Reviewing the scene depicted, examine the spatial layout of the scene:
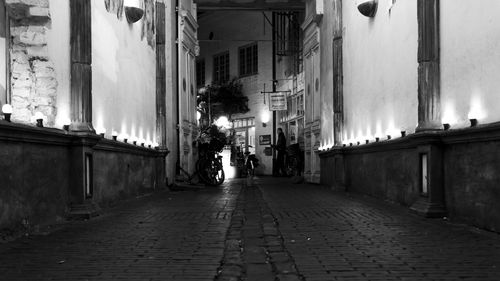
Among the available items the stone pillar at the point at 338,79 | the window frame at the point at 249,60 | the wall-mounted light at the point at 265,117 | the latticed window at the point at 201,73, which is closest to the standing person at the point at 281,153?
the wall-mounted light at the point at 265,117

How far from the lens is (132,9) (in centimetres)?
1104

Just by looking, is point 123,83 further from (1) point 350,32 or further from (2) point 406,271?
(2) point 406,271

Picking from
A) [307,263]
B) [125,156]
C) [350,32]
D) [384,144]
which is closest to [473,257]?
[307,263]

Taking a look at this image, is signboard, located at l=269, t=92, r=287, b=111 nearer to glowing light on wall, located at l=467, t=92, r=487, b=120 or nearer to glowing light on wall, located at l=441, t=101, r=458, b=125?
glowing light on wall, located at l=441, t=101, r=458, b=125

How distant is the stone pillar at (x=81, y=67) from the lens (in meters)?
7.77

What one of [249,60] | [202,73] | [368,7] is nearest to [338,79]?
[368,7]

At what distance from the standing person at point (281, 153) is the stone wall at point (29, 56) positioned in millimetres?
17166

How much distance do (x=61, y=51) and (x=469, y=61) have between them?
508 cm

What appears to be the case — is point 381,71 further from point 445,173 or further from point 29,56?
point 29,56

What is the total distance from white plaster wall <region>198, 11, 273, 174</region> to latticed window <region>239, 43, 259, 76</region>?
0.93 ft

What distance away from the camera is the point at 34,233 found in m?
6.18

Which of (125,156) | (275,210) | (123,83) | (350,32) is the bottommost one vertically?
(275,210)

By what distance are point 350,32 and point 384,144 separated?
4.42m

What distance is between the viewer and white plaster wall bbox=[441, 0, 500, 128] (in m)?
6.04
